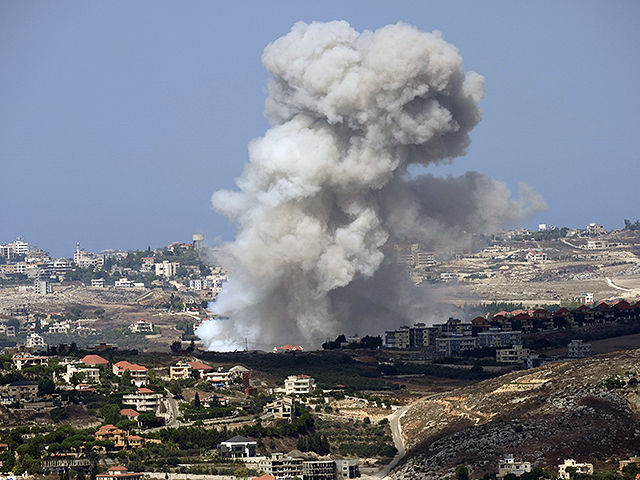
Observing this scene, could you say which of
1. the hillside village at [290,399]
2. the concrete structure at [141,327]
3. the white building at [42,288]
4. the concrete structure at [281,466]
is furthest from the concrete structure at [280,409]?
the white building at [42,288]

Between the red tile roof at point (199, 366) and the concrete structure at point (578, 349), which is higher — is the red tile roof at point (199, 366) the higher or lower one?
the lower one

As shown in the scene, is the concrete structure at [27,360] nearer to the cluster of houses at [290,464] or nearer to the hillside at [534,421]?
the cluster of houses at [290,464]

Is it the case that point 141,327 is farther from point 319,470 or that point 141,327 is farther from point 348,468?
point 319,470

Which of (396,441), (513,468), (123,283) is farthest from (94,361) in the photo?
(123,283)

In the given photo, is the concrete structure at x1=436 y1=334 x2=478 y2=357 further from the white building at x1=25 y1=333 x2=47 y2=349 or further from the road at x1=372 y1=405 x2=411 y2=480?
the white building at x1=25 y1=333 x2=47 y2=349

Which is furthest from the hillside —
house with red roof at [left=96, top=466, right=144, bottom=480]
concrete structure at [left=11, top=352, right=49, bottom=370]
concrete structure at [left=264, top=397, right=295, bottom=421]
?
concrete structure at [left=11, top=352, right=49, bottom=370]

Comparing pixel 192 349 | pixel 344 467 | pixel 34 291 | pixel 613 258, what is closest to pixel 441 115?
pixel 192 349
